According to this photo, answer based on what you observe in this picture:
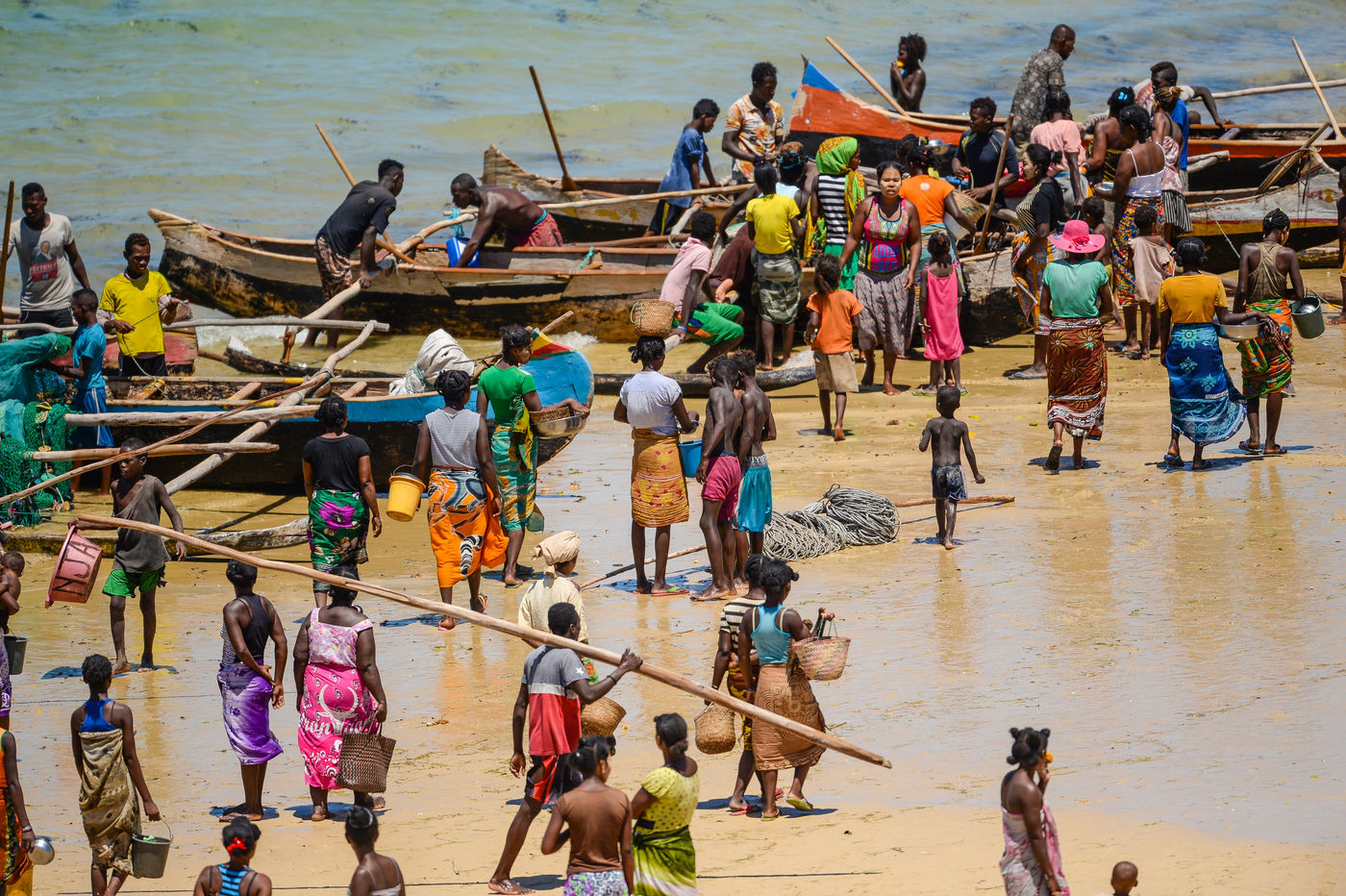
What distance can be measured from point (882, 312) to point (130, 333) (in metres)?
6.31

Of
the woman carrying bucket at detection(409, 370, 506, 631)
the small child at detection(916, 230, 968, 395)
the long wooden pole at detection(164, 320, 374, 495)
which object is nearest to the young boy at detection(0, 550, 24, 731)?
the woman carrying bucket at detection(409, 370, 506, 631)

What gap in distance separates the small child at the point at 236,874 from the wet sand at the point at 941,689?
0.82 metres

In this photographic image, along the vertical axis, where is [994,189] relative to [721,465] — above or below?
above

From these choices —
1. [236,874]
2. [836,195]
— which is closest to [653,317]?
[236,874]

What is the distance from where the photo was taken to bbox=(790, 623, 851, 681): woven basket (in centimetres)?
652

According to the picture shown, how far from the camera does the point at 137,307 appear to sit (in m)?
13.4

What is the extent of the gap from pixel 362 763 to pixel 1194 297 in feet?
22.8

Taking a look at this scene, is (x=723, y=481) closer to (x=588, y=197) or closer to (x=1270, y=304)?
(x=1270, y=304)

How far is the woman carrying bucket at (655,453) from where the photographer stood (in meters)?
9.49

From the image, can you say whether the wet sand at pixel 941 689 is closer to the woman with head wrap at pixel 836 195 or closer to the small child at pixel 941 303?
the small child at pixel 941 303

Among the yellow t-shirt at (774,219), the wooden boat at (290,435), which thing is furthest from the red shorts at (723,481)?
the yellow t-shirt at (774,219)

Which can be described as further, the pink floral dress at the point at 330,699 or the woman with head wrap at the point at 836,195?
the woman with head wrap at the point at 836,195

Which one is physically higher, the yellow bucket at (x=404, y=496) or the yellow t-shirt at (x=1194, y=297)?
the yellow t-shirt at (x=1194, y=297)

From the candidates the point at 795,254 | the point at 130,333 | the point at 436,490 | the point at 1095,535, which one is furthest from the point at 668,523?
the point at 130,333
